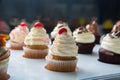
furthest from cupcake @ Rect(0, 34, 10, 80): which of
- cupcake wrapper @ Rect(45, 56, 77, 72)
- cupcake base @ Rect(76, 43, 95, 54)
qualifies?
cupcake base @ Rect(76, 43, 95, 54)

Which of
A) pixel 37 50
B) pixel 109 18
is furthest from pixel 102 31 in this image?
pixel 37 50

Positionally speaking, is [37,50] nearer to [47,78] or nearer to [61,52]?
[61,52]

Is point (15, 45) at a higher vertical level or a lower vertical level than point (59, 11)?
lower

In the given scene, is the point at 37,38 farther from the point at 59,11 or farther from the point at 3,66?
the point at 59,11

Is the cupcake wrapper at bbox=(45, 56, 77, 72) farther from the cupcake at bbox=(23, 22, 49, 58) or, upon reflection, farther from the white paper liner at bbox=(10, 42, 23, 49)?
the white paper liner at bbox=(10, 42, 23, 49)

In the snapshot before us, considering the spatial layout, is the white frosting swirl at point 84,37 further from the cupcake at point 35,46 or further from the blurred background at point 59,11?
the blurred background at point 59,11

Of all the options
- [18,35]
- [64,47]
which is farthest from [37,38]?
[64,47]
